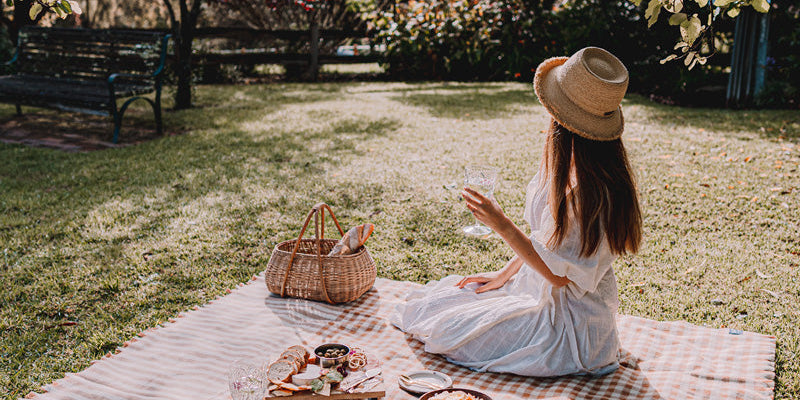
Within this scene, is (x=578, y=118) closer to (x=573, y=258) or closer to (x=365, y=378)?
(x=573, y=258)

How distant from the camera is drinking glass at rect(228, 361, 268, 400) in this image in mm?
2584

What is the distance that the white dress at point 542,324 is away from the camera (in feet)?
9.41

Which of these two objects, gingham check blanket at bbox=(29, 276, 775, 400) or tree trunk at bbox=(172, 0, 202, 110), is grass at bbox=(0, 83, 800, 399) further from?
tree trunk at bbox=(172, 0, 202, 110)

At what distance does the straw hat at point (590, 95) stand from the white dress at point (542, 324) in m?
0.43

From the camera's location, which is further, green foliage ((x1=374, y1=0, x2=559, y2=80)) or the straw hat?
green foliage ((x1=374, y1=0, x2=559, y2=80))

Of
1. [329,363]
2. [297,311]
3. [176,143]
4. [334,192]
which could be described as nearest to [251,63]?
[176,143]

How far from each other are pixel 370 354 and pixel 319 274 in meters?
0.95

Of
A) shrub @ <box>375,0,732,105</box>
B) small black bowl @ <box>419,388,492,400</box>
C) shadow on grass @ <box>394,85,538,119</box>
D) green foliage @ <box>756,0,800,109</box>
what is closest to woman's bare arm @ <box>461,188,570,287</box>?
small black bowl @ <box>419,388,492,400</box>

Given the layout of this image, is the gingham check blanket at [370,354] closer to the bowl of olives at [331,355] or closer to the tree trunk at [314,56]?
the bowl of olives at [331,355]

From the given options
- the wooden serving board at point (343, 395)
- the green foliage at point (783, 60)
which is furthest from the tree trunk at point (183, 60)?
the green foliage at point (783, 60)

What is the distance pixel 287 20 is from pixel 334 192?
1455 cm

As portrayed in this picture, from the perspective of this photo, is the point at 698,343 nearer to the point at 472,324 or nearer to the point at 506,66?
the point at 472,324

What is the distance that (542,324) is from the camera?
9.96 feet

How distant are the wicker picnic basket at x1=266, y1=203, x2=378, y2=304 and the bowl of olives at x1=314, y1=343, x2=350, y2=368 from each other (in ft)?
2.78
